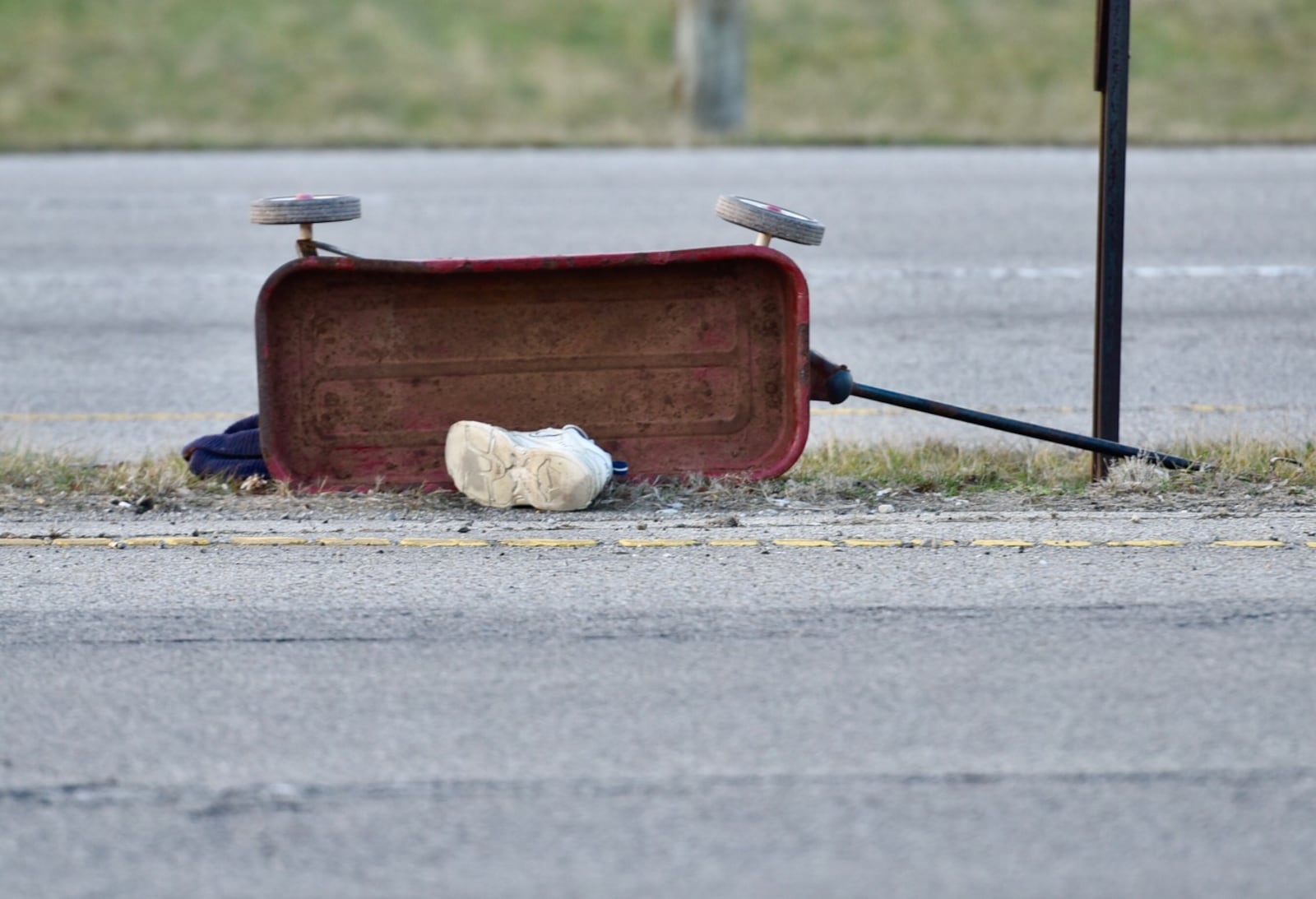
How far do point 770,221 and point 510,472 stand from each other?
45.3 inches

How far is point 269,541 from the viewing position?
523cm

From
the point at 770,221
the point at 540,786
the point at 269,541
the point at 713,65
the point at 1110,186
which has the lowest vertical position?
the point at 540,786

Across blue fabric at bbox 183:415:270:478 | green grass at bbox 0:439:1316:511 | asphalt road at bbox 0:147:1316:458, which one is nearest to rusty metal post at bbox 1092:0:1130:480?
green grass at bbox 0:439:1316:511

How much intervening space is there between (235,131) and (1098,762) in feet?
56.7

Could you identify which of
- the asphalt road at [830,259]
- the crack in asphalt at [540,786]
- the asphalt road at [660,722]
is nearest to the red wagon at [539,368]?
the asphalt road at [660,722]

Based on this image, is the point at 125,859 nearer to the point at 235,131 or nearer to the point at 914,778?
the point at 914,778

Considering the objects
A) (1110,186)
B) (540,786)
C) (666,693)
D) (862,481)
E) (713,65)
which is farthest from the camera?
(713,65)

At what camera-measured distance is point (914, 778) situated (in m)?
3.44

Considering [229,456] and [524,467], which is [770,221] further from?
[229,456]

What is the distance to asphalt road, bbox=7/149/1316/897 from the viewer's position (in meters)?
3.15

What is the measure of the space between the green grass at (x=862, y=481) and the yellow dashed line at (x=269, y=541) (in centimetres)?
45

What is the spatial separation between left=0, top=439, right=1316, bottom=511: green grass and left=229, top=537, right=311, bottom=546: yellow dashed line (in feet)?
1.48

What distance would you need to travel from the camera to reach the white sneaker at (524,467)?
5395mm

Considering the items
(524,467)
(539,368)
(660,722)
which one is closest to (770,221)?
(539,368)
